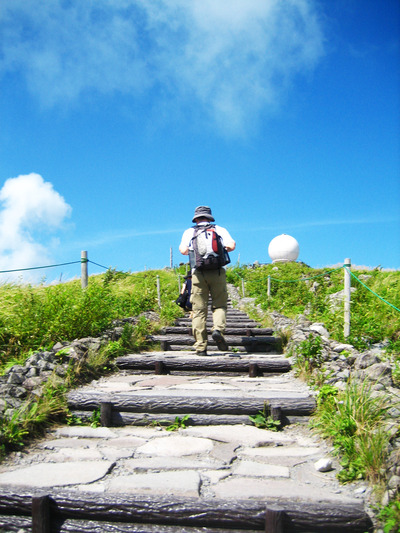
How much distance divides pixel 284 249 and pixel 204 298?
27.5 metres

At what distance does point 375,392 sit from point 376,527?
1.26 m

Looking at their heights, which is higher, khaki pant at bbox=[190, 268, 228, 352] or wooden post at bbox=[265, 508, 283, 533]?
khaki pant at bbox=[190, 268, 228, 352]

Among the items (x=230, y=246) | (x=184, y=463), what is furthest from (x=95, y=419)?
(x=230, y=246)

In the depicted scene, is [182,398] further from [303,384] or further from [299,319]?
[299,319]

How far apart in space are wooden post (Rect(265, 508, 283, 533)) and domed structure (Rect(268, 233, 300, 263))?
3108 cm

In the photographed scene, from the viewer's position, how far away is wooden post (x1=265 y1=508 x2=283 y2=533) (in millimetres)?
2463

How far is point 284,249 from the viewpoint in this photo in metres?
33.4

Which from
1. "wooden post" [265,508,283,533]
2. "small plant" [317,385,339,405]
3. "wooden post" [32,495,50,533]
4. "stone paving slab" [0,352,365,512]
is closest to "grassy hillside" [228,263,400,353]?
"small plant" [317,385,339,405]

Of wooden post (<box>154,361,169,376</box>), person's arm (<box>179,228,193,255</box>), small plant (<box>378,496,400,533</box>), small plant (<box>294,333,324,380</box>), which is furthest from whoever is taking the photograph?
person's arm (<box>179,228,193,255</box>)

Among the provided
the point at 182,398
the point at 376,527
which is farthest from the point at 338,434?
the point at 182,398

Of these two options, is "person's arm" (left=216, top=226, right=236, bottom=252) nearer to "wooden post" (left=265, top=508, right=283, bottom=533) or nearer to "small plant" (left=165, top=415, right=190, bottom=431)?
"small plant" (left=165, top=415, right=190, bottom=431)

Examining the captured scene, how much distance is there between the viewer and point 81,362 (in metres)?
5.27

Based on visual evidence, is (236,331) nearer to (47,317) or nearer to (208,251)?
(208,251)

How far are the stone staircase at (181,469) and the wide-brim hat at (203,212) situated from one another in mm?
2475
